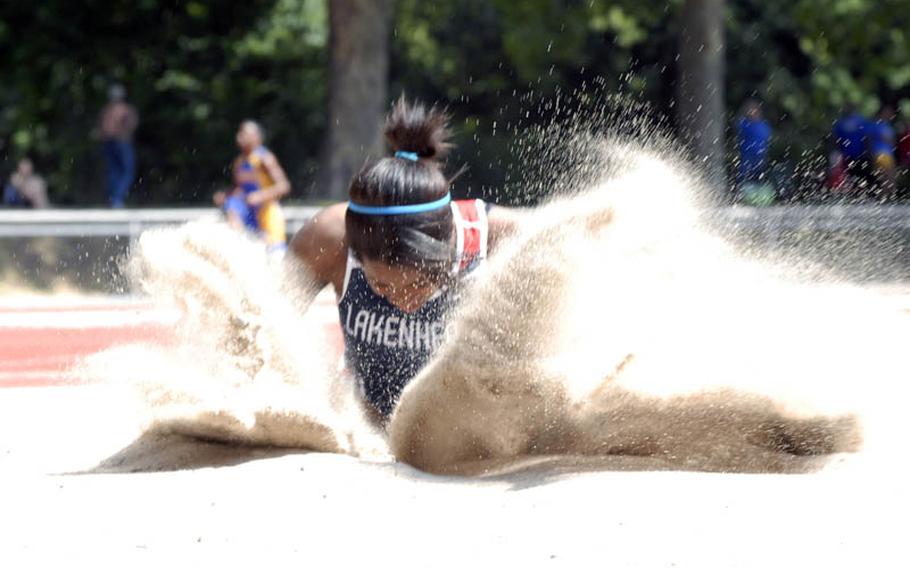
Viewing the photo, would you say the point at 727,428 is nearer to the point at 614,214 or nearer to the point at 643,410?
the point at 643,410

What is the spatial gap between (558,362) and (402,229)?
1.95 ft

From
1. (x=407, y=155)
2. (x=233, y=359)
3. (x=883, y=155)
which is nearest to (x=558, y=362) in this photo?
(x=407, y=155)

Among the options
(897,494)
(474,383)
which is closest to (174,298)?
(474,383)

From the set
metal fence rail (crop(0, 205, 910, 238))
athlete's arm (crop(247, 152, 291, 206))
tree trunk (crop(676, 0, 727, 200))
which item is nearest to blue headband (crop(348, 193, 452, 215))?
metal fence rail (crop(0, 205, 910, 238))

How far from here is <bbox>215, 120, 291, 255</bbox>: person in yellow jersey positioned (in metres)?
12.2

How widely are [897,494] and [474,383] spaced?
3.82 ft

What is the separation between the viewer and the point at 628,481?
4027 millimetres

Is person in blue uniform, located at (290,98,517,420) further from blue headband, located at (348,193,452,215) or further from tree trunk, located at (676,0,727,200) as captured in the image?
tree trunk, located at (676,0,727,200)

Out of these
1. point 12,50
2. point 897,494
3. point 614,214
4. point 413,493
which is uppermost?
point 614,214

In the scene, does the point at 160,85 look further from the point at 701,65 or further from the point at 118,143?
the point at 701,65

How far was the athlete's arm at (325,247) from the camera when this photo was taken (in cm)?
490

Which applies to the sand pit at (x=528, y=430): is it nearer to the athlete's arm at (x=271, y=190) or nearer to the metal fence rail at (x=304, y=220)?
Result: the metal fence rail at (x=304, y=220)

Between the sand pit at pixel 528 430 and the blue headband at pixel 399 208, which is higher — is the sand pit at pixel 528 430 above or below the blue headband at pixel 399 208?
below

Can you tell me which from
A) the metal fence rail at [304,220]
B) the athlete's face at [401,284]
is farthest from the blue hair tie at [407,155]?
the metal fence rail at [304,220]
